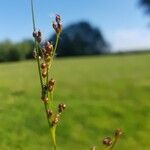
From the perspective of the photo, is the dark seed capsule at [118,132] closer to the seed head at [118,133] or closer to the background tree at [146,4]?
the seed head at [118,133]

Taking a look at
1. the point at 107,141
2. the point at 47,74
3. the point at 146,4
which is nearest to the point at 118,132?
the point at 107,141

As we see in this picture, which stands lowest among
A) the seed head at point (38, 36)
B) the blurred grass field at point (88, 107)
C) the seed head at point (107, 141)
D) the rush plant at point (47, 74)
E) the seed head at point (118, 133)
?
the blurred grass field at point (88, 107)

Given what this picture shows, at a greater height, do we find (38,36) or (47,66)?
(38,36)

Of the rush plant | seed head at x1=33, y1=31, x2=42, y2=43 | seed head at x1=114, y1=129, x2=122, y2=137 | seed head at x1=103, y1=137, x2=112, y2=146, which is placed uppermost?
seed head at x1=33, y1=31, x2=42, y2=43

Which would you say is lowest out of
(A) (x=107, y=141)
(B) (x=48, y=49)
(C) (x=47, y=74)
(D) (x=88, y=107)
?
(D) (x=88, y=107)

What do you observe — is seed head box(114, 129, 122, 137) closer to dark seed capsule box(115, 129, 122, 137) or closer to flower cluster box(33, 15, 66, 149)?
dark seed capsule box(115, 129, 122, 137)

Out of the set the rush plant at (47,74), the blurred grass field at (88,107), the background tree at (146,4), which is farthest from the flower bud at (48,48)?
the background tree at (146,4)

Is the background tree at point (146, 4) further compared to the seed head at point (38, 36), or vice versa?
the background tree at point (146, 4)

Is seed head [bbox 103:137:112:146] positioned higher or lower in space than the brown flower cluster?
lower

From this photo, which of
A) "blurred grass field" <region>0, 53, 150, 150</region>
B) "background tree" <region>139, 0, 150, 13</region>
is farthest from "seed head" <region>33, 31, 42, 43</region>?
"background tree" <region>139, 0, 150, 13</region>

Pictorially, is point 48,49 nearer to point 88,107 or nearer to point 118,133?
point 118,133

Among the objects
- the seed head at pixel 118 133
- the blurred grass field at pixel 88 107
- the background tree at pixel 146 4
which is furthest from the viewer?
the background tree at pixel 146 4

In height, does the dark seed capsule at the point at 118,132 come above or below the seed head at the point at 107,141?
Result: above
